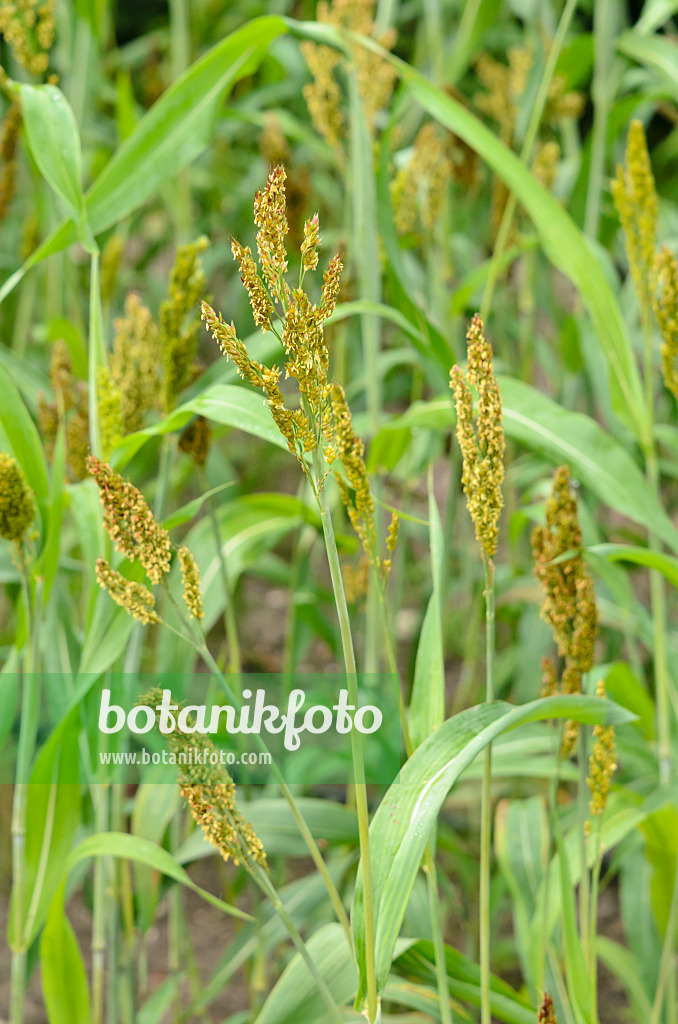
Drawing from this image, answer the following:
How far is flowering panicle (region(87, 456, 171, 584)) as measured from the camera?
1.23 ft

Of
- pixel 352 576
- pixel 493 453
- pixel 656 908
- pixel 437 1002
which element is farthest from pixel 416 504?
pixel 493 453

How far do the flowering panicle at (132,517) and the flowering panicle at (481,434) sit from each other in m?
0.14

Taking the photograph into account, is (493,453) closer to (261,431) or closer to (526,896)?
(261,431)

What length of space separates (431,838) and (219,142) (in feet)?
4.56

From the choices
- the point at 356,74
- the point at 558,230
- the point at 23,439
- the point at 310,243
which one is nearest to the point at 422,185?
the point at 356,74

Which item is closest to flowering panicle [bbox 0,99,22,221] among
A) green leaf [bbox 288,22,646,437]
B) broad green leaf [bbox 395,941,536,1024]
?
green leaf [bbox 288,22,646,437]

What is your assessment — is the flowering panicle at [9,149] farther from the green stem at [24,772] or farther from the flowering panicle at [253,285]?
the flowering panicle at [253,285]

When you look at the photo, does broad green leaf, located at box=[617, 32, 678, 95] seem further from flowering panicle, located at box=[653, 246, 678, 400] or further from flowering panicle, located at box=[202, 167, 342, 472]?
flowering panicle, located at box=[202, 167, 342, 472]

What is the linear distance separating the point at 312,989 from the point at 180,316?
17.1 inches

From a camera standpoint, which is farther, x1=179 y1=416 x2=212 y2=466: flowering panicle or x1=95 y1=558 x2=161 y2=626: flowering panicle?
x1=179 y1=416 x2=212 y2=466: flowering panicle

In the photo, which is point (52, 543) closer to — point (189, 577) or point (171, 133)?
point (189, 577)

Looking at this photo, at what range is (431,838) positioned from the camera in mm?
477

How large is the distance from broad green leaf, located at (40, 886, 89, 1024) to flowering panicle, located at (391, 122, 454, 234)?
64 cm

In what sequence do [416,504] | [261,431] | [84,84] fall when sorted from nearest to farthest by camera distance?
1. [261,431]
2. [84,84]
3. [416,504]
